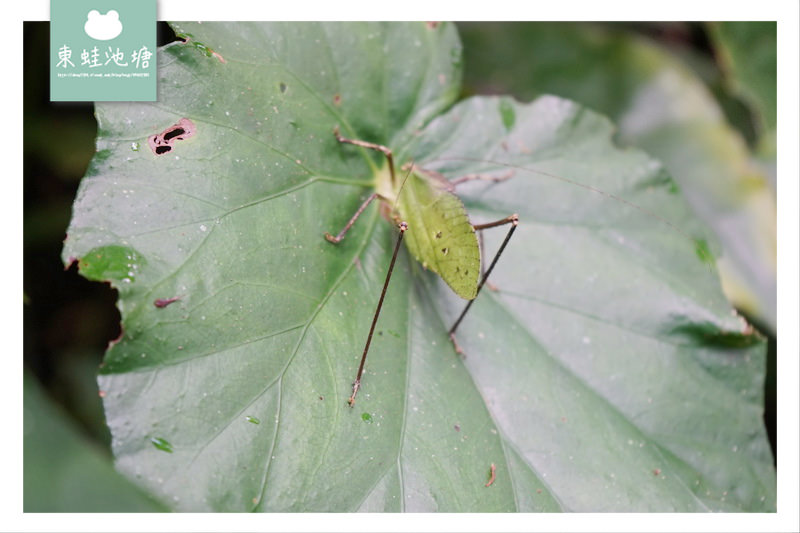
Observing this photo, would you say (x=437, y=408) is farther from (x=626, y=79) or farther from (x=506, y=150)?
(x=626, y=79)

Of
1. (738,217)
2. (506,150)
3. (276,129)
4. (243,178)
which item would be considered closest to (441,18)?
(506,150)

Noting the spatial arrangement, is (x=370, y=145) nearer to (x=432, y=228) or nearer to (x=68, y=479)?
(x=432, y=228)

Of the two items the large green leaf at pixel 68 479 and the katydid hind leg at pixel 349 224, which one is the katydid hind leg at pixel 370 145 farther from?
the large green leaf at pixel 68 479

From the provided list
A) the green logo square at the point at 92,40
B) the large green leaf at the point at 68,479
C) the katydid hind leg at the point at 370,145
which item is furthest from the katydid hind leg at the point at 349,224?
the large green leaf at the point at 68,479

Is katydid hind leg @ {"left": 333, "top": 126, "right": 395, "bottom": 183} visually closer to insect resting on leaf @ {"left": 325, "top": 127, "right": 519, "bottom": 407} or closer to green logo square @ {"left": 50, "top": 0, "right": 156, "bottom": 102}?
insect resting on leaf @ {"left": 325, "top": 127, "right": 519, "bottom": 407}

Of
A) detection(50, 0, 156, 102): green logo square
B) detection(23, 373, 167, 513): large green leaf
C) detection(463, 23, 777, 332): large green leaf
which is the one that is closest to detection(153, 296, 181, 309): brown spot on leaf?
detection(23, 373, 167, 513): large green leaf
